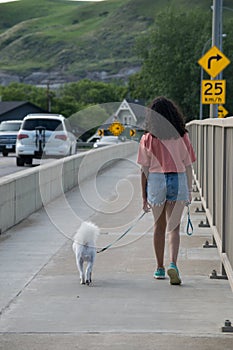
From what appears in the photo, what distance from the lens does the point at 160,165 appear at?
29.8ft

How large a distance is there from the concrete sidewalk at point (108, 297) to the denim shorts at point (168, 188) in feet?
2.85

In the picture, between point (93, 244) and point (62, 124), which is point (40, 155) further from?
point (93, 244)

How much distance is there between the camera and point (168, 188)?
9.11 m

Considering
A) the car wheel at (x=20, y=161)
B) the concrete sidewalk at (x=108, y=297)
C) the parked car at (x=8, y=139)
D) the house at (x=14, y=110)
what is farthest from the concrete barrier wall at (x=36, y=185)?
the house at (x=14, y=110)

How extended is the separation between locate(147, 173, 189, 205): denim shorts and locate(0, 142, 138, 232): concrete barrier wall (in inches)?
152

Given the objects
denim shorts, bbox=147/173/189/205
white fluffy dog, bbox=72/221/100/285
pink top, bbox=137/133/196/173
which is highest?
pink top, bbox=137/133/196/173

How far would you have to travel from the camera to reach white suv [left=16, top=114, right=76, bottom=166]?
1168 inches

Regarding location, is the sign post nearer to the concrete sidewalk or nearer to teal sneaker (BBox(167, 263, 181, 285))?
the concrete sidewalk

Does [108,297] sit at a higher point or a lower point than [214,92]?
lower

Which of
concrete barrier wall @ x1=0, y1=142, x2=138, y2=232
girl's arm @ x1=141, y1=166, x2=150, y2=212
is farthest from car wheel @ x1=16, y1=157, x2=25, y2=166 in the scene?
girl's arm @ x1=141, y1=166, x2=150, y2=212

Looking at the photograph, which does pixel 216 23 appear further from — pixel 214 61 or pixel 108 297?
pixel 108 297

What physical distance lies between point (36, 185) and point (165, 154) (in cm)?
684

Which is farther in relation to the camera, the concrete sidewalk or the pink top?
the pink top

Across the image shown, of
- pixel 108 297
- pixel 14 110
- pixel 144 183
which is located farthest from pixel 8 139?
pixel 14 110
